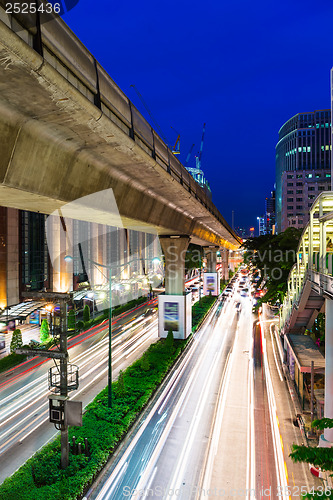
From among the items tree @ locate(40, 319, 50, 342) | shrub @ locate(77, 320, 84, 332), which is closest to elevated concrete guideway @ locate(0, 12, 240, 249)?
tree @ locate(40, 319, 50, 342)

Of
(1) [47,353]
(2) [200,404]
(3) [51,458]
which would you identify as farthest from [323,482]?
(1) [47,353]

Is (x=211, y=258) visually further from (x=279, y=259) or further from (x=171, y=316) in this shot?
(x=279, y=259)

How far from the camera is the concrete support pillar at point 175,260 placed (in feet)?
88.7

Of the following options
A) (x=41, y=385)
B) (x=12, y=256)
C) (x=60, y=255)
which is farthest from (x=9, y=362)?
(x=60, y=255)

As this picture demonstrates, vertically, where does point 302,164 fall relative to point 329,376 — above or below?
above

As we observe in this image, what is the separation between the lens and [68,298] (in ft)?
35.3

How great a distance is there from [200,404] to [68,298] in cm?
1017

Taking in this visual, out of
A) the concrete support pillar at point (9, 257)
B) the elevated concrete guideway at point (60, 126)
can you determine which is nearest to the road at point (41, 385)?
the elevated concrete guideway at point (60, 126)

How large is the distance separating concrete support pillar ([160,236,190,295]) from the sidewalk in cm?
952

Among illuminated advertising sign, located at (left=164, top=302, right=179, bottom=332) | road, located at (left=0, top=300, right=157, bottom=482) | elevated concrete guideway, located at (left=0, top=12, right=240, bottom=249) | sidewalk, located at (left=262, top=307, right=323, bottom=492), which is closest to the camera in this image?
elevated concrete guideway, located at (left=0, top=12, right=240, bottom=249)

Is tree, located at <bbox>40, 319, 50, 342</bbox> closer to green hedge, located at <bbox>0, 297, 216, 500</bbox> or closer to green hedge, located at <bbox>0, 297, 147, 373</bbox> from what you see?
green hedge, located at <bbox>0, 297, 147, 373</bbox>

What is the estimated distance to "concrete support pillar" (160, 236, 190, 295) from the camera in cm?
2703

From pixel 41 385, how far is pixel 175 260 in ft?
46.5

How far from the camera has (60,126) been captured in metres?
7.83
